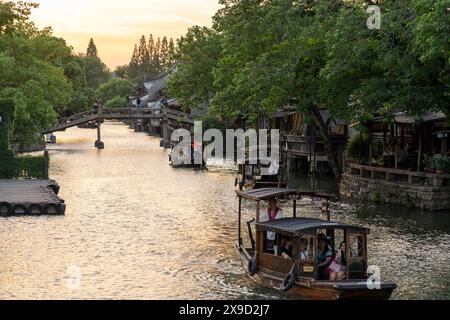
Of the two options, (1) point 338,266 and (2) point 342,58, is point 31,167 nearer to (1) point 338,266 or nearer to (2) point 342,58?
(2) point 342,58

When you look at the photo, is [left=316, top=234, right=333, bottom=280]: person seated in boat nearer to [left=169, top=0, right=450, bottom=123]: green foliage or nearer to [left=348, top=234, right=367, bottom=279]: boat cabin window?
[left=348, top=234, right=367, bottom=279]: boat cabin window

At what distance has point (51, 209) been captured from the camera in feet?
133

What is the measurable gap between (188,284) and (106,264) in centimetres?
416

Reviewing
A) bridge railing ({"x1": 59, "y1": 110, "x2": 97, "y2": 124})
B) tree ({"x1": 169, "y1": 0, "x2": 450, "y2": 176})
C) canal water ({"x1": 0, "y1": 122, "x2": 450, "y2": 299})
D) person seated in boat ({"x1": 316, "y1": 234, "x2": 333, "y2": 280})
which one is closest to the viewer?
person seated in boat ({"x1": 316, "y1": 234, "x2": 333, "y2": 280})

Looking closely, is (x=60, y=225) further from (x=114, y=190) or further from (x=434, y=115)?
(x=434, y=115)

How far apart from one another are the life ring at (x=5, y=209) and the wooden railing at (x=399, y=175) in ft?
63.1

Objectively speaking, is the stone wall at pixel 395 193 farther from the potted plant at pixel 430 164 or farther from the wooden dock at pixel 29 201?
the wooden dock at pixel 29 201

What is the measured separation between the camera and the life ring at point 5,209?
3959cm

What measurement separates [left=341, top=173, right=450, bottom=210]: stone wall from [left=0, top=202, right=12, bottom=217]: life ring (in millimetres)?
18731

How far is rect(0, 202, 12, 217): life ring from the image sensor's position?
39.6 metres

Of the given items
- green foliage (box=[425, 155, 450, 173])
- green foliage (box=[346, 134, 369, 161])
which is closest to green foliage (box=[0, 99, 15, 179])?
green foliage (box=[346, 134, 369, 161])

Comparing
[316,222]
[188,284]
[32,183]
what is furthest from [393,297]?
[32,183]

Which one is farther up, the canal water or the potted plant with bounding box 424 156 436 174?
the potted plant with bounding box 424 156 436 174

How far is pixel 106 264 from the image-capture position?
29484mm
